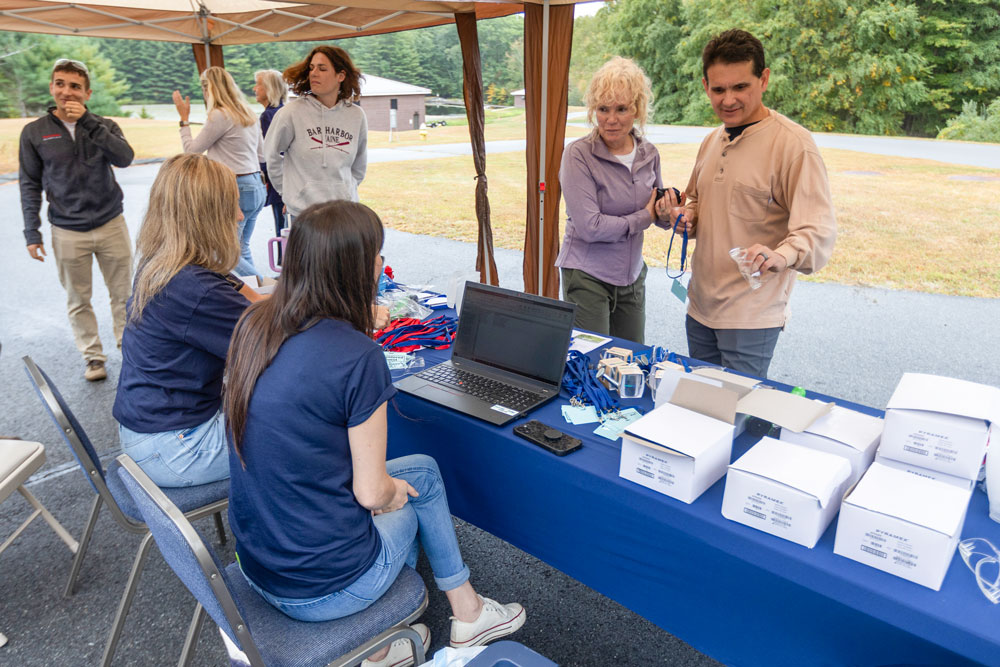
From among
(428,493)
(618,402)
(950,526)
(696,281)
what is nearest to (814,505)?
(950,526)

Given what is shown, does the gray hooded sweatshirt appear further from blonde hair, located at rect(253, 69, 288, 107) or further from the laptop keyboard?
the laptop keyboard

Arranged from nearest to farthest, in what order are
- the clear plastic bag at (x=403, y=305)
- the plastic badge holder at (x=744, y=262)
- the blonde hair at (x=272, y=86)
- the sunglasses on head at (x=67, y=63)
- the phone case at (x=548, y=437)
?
the phone case at (x=548, y=437) → the plastic badge holder at (x=744, y=262) → the clear plastic bag at (x=403, y=305) → the sunglasses on head at (x=67, y=63) → the blonde hair at (x=272, y=86)

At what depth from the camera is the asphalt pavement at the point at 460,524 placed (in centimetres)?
161

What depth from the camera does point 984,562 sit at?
89cm

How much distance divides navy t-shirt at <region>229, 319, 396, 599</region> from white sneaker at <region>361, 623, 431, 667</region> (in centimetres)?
46

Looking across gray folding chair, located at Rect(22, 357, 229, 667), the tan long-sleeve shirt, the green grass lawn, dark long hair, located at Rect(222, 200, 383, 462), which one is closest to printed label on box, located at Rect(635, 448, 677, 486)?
dark long hair, located at Rect(222, 200, 383, 462)

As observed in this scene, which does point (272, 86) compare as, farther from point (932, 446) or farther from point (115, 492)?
point (932, 446)

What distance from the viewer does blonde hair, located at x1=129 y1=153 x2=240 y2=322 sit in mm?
1453

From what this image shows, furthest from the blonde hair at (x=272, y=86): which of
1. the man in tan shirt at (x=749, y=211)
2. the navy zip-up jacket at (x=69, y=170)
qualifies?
the man in tan shirt at (x=749, y=211)

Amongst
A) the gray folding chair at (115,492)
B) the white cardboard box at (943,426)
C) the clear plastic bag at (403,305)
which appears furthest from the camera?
the clear plastic bag at (403,305)

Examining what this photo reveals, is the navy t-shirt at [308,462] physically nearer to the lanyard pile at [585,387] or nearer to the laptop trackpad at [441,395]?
the laptop trackpad at [441,395]

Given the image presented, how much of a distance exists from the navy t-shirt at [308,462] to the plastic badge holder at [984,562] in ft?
3.05

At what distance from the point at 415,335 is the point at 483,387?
1.44 ft

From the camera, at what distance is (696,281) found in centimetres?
193
